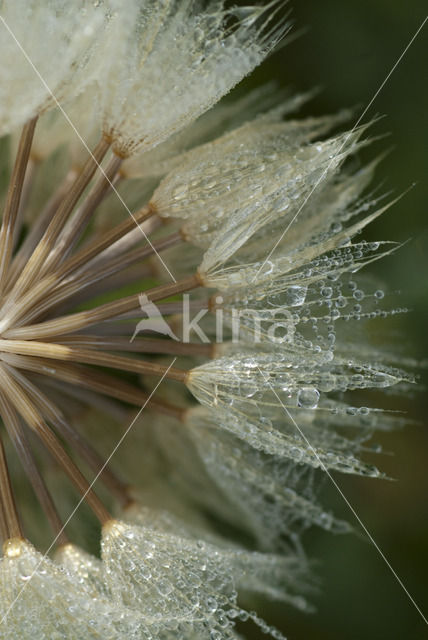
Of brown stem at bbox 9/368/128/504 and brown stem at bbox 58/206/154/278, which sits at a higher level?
brown stem at bbox 58/206/154/278

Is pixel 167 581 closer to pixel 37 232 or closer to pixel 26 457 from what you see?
pixel 26 457

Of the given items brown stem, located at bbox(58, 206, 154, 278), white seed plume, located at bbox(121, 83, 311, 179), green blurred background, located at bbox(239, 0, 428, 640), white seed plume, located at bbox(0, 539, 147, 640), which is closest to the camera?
white seed plume, located at bbox(0, 539, 147, 640)

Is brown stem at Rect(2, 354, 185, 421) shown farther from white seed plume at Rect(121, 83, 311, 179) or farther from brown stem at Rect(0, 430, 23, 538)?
white seed plume at Rect(121, 83, 311, 179)

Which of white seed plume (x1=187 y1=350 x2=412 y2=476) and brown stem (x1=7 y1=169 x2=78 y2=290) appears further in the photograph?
brown stem (x1=7 y1=169 x2=78 y2=290)

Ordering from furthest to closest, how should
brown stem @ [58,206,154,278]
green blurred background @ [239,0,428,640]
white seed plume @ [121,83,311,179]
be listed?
1. green blurred background @ [239,0,428,640]
2. white seed plume @ [121,83,311,179]
3. brown stem @ [58,206,154,278]

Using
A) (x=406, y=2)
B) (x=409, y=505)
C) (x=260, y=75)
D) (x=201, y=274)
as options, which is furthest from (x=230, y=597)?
(x=406, y=2)

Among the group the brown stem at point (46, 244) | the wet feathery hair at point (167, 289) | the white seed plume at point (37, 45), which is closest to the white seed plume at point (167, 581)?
the wet feathery hair at point (167, 289)

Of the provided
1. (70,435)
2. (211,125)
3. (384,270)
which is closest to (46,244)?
(70,435)

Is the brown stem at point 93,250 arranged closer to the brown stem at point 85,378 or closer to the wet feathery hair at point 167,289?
the wet feathery hair at point 167,289

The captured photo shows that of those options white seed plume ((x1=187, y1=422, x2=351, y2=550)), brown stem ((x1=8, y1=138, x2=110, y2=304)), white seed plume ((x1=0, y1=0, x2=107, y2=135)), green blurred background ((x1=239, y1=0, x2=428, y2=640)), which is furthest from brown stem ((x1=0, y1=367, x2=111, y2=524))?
green blurred background ((x1=239, y1=0, x2=428, y2=640))
